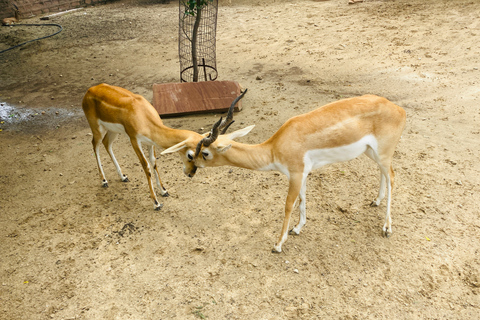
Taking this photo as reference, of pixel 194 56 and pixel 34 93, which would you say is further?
pixel 34 93

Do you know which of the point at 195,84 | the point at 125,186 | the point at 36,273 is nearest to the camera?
the point at 36,273

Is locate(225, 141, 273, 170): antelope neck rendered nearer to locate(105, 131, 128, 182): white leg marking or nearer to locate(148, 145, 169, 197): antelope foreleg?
locate(148, 145, 169, 197): antelope foreleg

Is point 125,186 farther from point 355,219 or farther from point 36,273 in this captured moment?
point 355,219

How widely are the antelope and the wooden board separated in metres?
2.78

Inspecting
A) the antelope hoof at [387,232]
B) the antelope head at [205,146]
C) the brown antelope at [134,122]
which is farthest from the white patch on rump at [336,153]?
the brown antelope at [134,122]

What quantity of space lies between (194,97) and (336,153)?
3.68 m

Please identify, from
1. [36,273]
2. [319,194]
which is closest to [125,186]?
[36,273]

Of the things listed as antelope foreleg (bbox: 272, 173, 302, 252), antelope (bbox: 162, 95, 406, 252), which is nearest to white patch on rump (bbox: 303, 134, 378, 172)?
antelope (bbox: 162, 95, 406, 252)

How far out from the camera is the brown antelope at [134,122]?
3.83m

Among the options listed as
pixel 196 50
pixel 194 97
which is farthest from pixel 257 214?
pixel 196 50

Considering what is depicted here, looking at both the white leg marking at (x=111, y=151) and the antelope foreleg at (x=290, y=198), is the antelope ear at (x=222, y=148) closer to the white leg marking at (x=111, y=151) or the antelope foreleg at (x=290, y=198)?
the antelope foreleg at (x=290, y=198)

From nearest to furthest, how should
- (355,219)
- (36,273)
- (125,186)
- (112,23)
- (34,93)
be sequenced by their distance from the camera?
1. (36,273)
2. (355,219)
3. (125,186)
4. (34,93)
5. (112,23)

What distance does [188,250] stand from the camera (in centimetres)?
378

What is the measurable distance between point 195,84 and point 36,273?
4304 millimetres
